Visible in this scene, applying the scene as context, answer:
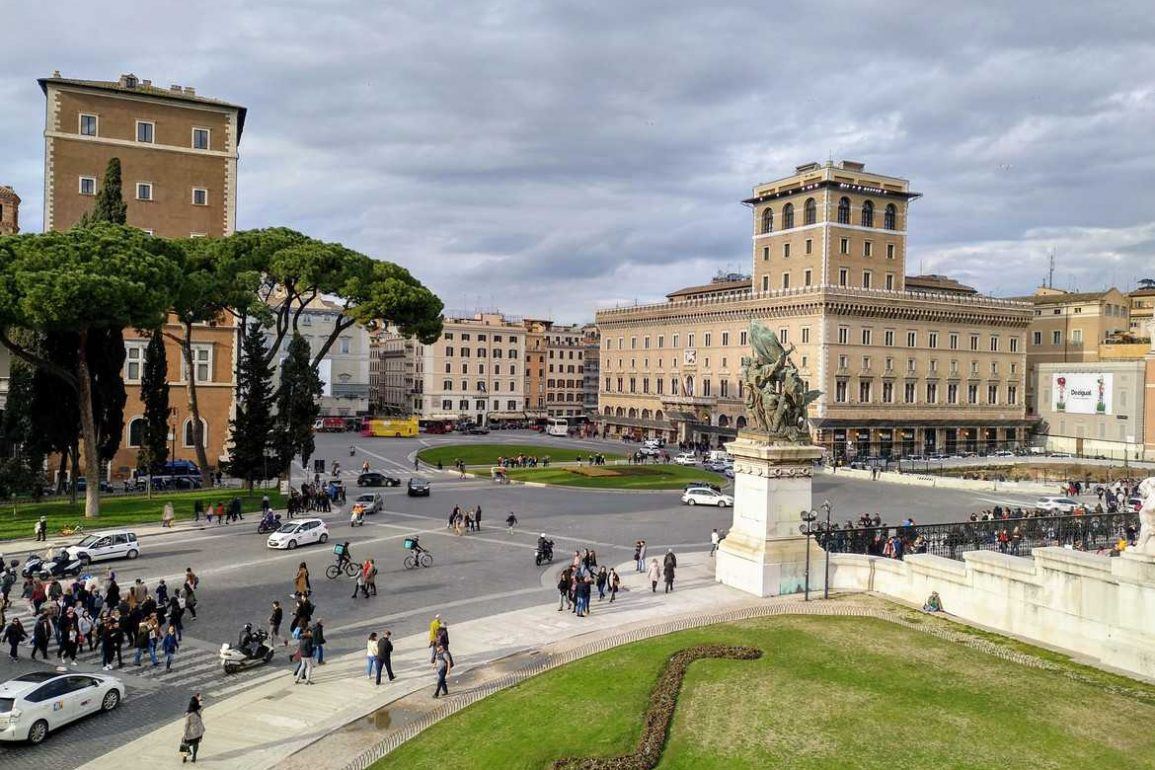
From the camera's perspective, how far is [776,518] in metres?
25.1

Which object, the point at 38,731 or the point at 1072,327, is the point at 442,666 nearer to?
the point at 38,731

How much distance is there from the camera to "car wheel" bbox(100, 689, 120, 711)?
17203mm

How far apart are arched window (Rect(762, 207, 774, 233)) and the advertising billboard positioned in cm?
3478

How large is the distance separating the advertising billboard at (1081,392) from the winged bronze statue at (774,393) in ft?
235

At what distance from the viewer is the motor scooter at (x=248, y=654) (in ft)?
63.8

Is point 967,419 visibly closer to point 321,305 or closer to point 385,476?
point 385,476

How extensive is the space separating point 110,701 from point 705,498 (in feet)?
115

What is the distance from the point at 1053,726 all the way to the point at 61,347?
4046 centimetres

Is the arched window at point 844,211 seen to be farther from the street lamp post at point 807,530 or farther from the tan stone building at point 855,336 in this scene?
the street lamp post at point 807,530

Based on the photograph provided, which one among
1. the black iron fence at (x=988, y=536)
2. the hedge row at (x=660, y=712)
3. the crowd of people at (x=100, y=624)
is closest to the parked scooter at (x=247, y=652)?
the crowd of people at (x=100, y=624)

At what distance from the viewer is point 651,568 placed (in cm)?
2673

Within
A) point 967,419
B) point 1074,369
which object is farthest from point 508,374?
point 1074,369

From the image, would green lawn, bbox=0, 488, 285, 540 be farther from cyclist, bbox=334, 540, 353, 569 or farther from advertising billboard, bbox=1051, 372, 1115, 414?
advertising billboard, bbox=1051, 372, 1115, 414

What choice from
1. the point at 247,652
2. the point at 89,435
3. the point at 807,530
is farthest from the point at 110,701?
the point at 89,435
